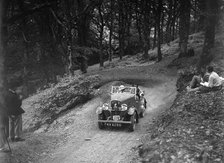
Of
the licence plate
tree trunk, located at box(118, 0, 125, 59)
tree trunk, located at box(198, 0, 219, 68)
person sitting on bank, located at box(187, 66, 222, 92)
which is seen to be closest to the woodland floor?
person sitting on bank, located at box(187, 66, 222, 92)

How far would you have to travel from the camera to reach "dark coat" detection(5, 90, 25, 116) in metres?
13.0

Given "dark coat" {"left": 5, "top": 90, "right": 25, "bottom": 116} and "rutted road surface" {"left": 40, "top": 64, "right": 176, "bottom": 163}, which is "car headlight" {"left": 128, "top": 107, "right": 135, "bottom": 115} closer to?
"rutted road surface" {"left": 40, "top": 64, "right": 176, "bottom": 163}

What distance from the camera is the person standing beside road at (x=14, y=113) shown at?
1305 cm

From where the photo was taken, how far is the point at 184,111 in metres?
14.0

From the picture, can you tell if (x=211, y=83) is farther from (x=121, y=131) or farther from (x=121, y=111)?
(x=121, y=131)

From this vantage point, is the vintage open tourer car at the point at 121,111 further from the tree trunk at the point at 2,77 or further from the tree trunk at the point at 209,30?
the tree trunk at the point at 209,30

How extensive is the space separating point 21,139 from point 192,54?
2171cm

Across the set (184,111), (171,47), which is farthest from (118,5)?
(184,111)

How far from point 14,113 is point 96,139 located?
13.1 feet

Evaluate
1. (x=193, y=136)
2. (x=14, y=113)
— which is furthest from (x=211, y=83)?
(x=14, y=113)

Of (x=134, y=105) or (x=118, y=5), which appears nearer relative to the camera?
(x=134, y=105)

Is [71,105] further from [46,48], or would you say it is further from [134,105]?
[46,48]

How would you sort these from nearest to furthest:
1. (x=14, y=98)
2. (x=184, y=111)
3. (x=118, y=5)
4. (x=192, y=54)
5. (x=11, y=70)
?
(x=14, y=98)
(x=184, y=111)
(x=192, y=54)
(x=11, y=70)
(x=118, y=5)

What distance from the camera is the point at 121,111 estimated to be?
1614 cm
